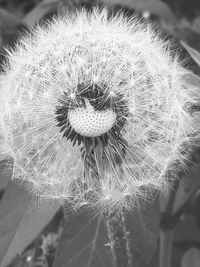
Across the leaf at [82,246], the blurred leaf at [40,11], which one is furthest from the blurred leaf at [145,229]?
the blurred leaf at [40,11]

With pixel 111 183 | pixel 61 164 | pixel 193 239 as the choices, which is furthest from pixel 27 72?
pixel 193 239

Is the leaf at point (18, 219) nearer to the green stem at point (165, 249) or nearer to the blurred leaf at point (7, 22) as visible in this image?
the green stem at point (165, 249)

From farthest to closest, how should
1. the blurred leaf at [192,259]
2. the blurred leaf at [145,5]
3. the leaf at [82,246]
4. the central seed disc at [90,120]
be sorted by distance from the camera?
the blurred leaf at [145,5]
the blurred leaf at [192,259]
the leaf at [82,246]
the central seed disc at [90,120]

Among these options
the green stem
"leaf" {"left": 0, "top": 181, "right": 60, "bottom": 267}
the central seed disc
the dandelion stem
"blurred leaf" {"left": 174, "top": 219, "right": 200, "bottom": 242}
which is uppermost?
the central seed disc

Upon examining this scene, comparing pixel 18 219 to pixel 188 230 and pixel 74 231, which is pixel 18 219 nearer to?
pixel 74 231

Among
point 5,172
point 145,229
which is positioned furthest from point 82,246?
point 5,172

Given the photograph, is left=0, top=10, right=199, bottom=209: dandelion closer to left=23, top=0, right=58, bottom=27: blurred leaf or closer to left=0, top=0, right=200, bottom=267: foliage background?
left=0, top=0, right=200, bottom=267: foliage background

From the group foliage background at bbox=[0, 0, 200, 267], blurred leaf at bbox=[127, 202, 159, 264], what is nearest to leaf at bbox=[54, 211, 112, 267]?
foliage background at bbox=[0, 0, 200, 267]
